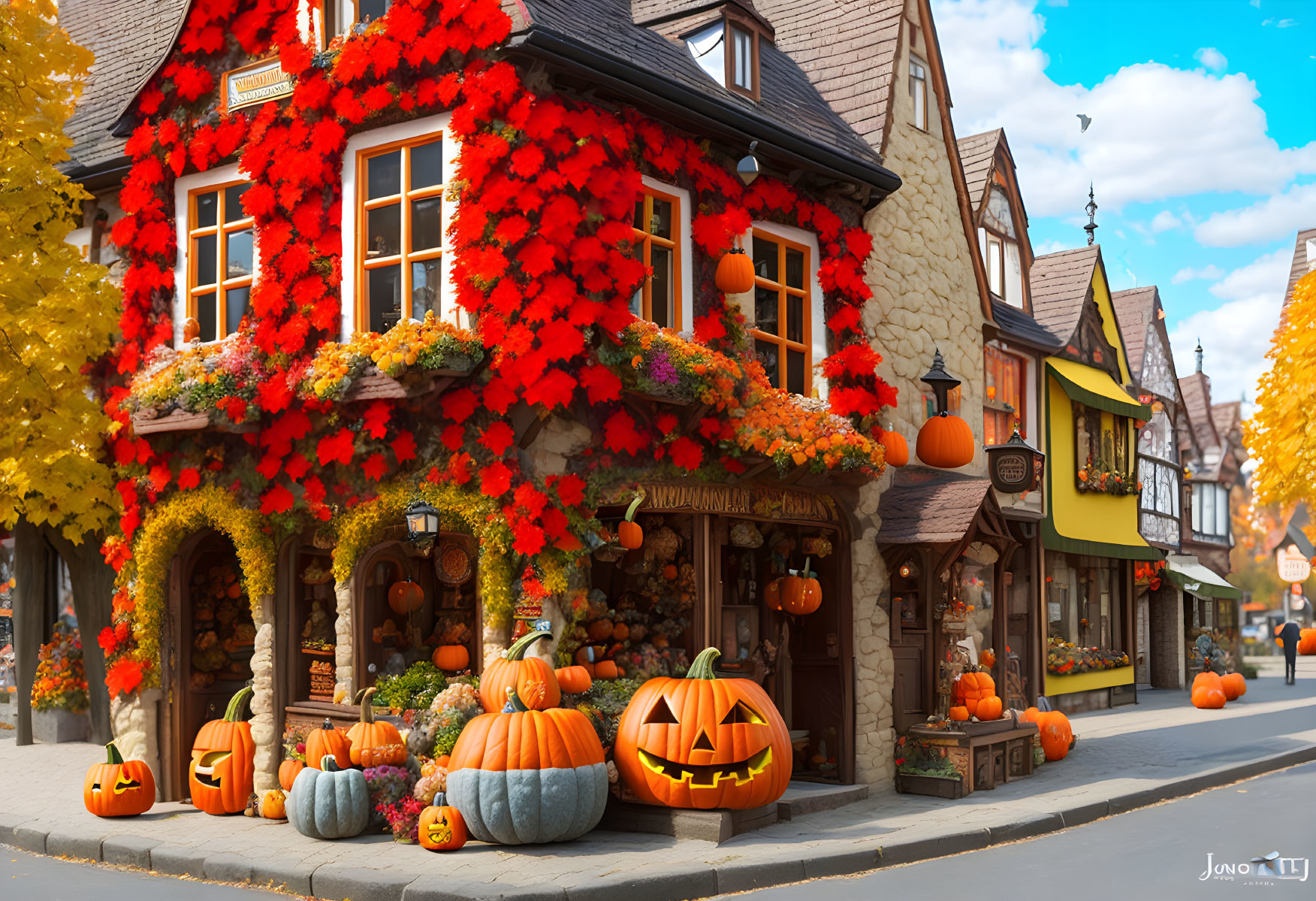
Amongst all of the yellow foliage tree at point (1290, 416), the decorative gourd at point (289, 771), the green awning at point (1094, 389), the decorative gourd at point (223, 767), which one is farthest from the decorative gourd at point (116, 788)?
the green awning at point (1094, 389)

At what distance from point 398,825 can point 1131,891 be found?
5.50 metres

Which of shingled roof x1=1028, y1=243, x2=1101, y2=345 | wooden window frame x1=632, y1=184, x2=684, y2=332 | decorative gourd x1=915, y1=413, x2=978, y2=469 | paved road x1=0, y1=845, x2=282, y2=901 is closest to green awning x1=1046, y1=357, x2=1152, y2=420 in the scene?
shingled roof x1=1028, y1=243, x2=1101, y2=345

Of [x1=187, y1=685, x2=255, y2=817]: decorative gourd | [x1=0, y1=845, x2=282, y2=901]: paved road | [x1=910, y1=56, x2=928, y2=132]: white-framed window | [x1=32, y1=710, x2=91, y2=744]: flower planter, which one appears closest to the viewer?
[x1=0, y1=845, x2=282, y2=901]: paved road

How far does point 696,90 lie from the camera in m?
11.8

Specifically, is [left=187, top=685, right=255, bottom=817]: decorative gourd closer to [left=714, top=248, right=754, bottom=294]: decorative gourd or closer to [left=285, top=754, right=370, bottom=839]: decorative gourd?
[left=285, top=754, right=370, bottom=839]: decorative gourd

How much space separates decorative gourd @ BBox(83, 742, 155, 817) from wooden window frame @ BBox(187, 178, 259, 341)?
169 inches

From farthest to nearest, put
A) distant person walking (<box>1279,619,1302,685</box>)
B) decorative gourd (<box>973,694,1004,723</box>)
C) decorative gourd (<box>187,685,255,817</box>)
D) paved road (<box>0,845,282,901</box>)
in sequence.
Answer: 1. distant person walking (<box>1279,619,1302,685</box>)
2. decorative gourd (<box>973,694,1004,723</box>)
3. decorative gourd (<box>187,685,255,817</box>)
4. paved road (<box>0,845,282,901</box>)

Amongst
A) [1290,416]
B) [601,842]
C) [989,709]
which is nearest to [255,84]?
[601,842]

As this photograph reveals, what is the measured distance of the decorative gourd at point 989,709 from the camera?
14.0 meters

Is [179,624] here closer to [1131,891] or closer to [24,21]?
[24,21]

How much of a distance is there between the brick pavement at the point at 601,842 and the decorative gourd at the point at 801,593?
2.09 meters

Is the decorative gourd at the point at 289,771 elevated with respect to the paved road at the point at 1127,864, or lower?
elevated

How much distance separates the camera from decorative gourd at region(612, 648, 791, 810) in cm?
1010

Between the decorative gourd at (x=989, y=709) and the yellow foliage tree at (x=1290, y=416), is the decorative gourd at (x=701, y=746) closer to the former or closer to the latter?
the decorative gourd at (x=989, y=709)
